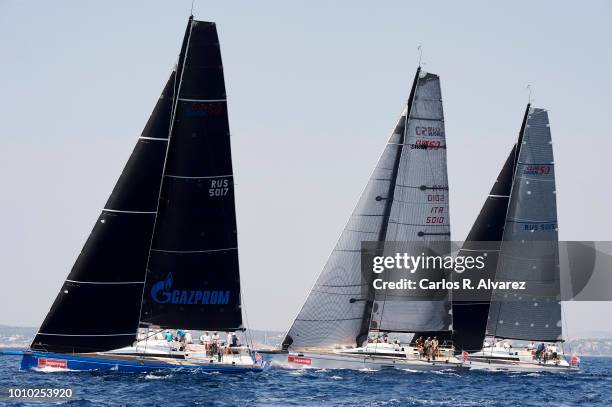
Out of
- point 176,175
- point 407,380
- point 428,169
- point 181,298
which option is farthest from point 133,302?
point 428,169

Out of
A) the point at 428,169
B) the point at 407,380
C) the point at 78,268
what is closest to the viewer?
the point at 78,268

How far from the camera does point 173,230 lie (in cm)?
4884

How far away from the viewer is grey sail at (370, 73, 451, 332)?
5831cm

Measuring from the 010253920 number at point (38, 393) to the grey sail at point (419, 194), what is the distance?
22.2 metres

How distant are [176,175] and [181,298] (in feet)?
17.9

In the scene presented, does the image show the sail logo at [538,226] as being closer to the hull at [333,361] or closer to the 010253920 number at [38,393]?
the hull at [333,361]

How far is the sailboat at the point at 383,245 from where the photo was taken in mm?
56562

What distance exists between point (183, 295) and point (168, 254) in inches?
77.4

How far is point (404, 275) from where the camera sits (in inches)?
2331

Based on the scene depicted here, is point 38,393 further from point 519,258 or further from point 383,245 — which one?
point 519,258

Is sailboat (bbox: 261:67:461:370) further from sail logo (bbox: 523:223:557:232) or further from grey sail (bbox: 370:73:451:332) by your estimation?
sail logo (bbox: 523:223:557:232)

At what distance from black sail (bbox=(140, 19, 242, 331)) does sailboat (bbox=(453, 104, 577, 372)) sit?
18.7m

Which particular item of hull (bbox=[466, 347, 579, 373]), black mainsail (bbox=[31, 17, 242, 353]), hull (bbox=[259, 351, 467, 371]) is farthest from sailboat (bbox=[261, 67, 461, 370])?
black mainsail (bbox=[31, 17, 242, 353])

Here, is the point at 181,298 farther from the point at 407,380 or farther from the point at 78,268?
the point at 407,380
